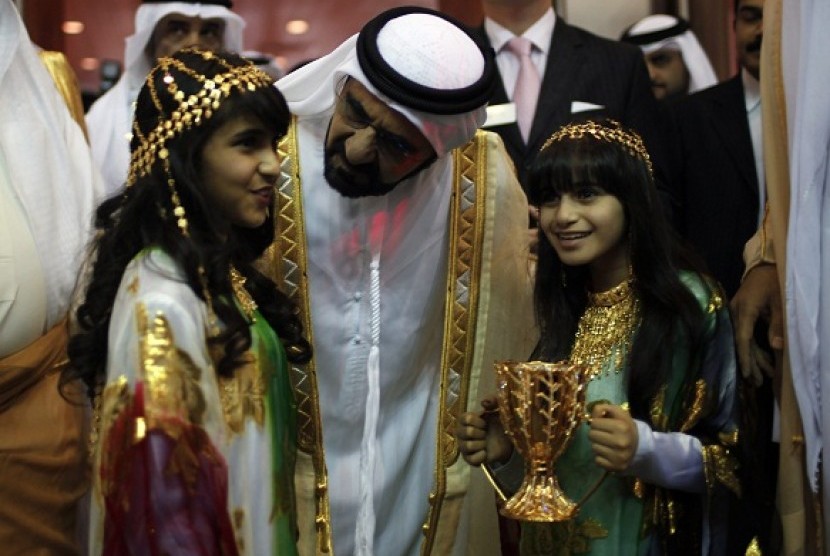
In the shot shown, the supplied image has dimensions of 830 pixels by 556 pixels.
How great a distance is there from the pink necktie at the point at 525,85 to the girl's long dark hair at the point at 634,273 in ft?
3.49

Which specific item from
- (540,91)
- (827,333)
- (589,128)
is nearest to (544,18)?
(540,91)

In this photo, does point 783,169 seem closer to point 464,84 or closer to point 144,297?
point 464,84

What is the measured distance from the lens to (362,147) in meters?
3.13

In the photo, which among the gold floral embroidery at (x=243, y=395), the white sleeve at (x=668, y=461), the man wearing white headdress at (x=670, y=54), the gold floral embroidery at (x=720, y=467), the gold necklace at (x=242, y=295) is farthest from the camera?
the man wearing white headdress at (x=670, y=54)

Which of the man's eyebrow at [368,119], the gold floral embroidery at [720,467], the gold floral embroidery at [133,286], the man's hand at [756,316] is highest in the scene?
the man's eyebrow at [368,119]

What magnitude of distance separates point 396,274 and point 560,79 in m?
1.26

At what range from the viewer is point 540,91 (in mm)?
4320

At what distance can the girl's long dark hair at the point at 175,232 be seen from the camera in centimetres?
255

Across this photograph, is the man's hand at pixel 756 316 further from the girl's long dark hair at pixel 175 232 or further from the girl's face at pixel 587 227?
the girl's long dark hair at pixel 175 232

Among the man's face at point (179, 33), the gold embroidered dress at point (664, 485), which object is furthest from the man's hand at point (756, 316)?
the man's face at point (179, 33)

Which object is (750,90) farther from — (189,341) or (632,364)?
(189,341)

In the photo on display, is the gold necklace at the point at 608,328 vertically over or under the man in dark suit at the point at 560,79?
under

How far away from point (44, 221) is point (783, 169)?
1791 mm

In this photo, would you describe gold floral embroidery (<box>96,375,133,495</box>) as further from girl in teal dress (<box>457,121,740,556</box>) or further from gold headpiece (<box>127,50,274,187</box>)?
girl in teal dress (<box>457,121,740,556</box>)
